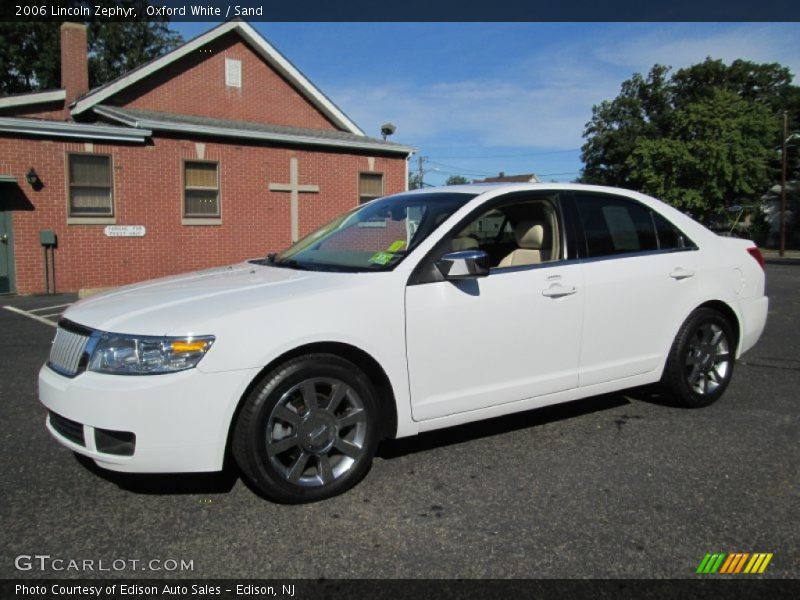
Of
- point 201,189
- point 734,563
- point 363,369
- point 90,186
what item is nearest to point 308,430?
point 363,369

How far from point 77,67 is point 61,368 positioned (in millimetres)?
15902

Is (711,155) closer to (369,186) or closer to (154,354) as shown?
(369,186)

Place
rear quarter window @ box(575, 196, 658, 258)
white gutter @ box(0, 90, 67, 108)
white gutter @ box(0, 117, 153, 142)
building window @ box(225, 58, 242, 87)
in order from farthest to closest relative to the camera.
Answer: building window @ box(225, 58, 242, 87) → white gutter @ box(0, 90, 67, 108) → white gutter @ box(0, 117, 153, 142) → rear quarter window @ box(575, 196, 658, 258)

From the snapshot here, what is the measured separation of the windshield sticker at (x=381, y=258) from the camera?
3.53m

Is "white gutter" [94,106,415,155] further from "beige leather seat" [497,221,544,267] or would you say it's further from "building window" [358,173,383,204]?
"beige leather seat" [497,221,544,267]

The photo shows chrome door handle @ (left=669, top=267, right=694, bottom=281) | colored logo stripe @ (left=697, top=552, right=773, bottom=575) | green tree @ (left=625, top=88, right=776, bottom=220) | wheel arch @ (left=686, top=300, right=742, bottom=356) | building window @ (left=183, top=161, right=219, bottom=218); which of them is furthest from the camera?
green tree @ (left=625, top=88, right=776, bottom=220)

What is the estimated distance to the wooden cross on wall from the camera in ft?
53.0

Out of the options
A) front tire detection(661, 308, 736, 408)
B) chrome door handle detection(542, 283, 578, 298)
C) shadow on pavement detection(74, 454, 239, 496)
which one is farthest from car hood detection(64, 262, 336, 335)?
front tire detection(661, 308, 736, 408)

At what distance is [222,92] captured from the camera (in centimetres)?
1795

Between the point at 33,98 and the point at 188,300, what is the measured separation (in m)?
15.7

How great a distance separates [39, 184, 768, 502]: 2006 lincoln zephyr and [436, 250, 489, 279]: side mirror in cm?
1

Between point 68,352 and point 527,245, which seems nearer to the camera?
point 68,352

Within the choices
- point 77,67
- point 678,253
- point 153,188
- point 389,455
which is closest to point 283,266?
point 389,455

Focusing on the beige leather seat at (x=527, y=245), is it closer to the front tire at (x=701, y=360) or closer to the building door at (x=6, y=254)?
the front tire at (x=701, y=360)
